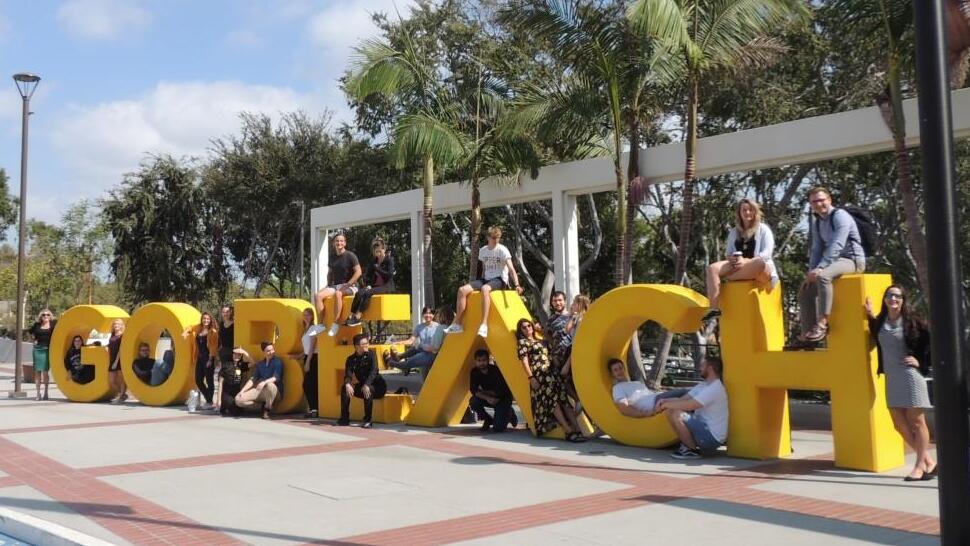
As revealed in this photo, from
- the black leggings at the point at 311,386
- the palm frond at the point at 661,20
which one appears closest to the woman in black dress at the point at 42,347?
the black leggings at the point at 311,386

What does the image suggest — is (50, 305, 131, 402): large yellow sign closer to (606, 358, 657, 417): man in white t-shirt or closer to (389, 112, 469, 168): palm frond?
(389, 112, 469, 168): palm frond

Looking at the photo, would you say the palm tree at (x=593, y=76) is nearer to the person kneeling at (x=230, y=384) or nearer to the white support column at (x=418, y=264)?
the white support column at (x=418, y=264)

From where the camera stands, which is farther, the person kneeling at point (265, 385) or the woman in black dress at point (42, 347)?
the woman in black dress at point (42, 347)

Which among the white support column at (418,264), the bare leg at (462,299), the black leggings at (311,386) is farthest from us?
the white support column at (418,264)

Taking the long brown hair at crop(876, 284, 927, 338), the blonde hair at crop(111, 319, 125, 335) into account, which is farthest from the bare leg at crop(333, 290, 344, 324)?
the long brown hair at crop(876, 284, 927, 338)

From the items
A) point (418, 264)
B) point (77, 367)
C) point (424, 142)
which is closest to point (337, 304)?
point (424, 142)

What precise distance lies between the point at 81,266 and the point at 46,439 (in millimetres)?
29835

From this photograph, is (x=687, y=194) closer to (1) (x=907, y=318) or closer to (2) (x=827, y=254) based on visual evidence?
(2) (x=827, y=254)

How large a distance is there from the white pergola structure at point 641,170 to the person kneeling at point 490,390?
4266mm

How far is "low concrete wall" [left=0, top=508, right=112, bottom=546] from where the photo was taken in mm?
6352

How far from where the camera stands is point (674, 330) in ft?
33.1

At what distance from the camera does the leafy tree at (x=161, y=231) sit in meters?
34.8

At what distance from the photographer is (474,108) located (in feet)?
65.9

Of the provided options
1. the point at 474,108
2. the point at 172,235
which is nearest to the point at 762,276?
the point at 474,108
